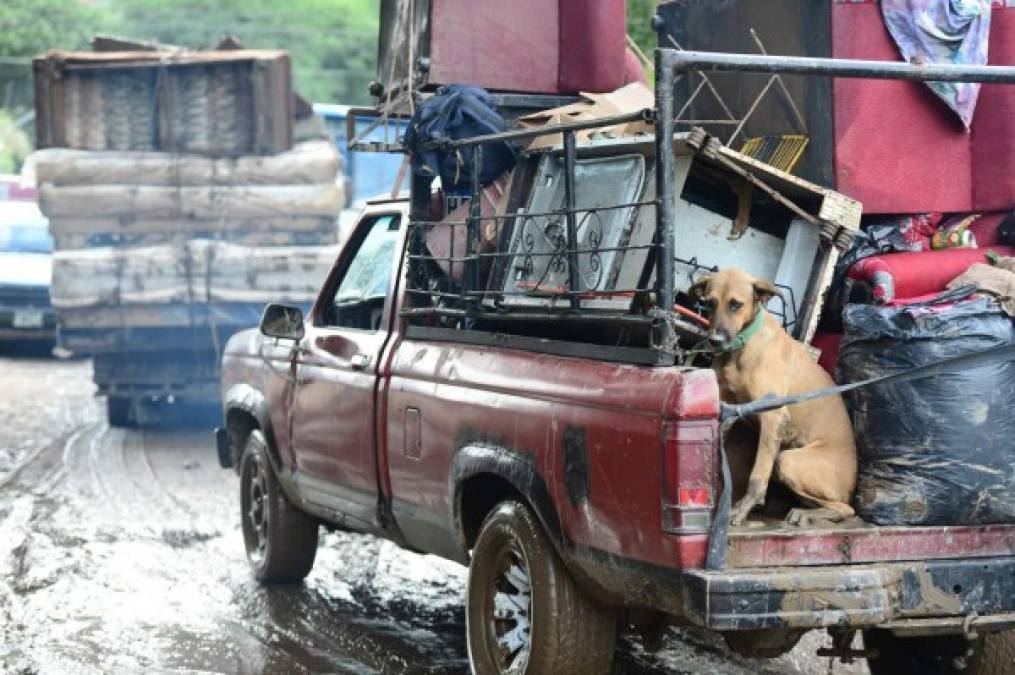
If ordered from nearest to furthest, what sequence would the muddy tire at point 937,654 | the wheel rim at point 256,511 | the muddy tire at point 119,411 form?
the muddy tire at point 937,654 < the wheel rim at point 256,511 < the muddy tire at point 119,411

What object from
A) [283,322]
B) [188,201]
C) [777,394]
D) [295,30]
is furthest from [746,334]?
[295,30]

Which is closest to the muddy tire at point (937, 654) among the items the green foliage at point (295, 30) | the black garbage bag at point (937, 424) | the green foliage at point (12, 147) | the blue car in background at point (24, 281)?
the black garbage bag at point (937, 424)

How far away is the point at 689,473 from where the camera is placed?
4277 millimetres

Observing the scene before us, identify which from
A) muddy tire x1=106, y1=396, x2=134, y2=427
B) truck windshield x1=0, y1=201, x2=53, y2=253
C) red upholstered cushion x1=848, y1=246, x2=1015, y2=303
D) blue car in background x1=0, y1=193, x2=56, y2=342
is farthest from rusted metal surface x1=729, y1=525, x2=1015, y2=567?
truck windshield x1=0, y1=201, x2=53, y2=253

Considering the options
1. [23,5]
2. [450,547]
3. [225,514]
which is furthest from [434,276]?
[23,5]

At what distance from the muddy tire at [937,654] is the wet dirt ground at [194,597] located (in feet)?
1.66

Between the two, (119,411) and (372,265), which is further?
(119,411)

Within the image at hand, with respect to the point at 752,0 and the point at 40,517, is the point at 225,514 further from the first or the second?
the point at 752,0

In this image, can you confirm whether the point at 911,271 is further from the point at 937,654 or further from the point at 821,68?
the point at 937,654

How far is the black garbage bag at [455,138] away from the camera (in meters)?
6.07

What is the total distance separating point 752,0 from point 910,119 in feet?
3.28

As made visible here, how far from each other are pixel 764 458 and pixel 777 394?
215 mm

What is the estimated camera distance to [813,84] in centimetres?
633

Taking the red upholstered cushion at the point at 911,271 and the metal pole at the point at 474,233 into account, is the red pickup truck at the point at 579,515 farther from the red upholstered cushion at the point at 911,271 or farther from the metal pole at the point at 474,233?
the red upholstered cushion at the point at 911,271
